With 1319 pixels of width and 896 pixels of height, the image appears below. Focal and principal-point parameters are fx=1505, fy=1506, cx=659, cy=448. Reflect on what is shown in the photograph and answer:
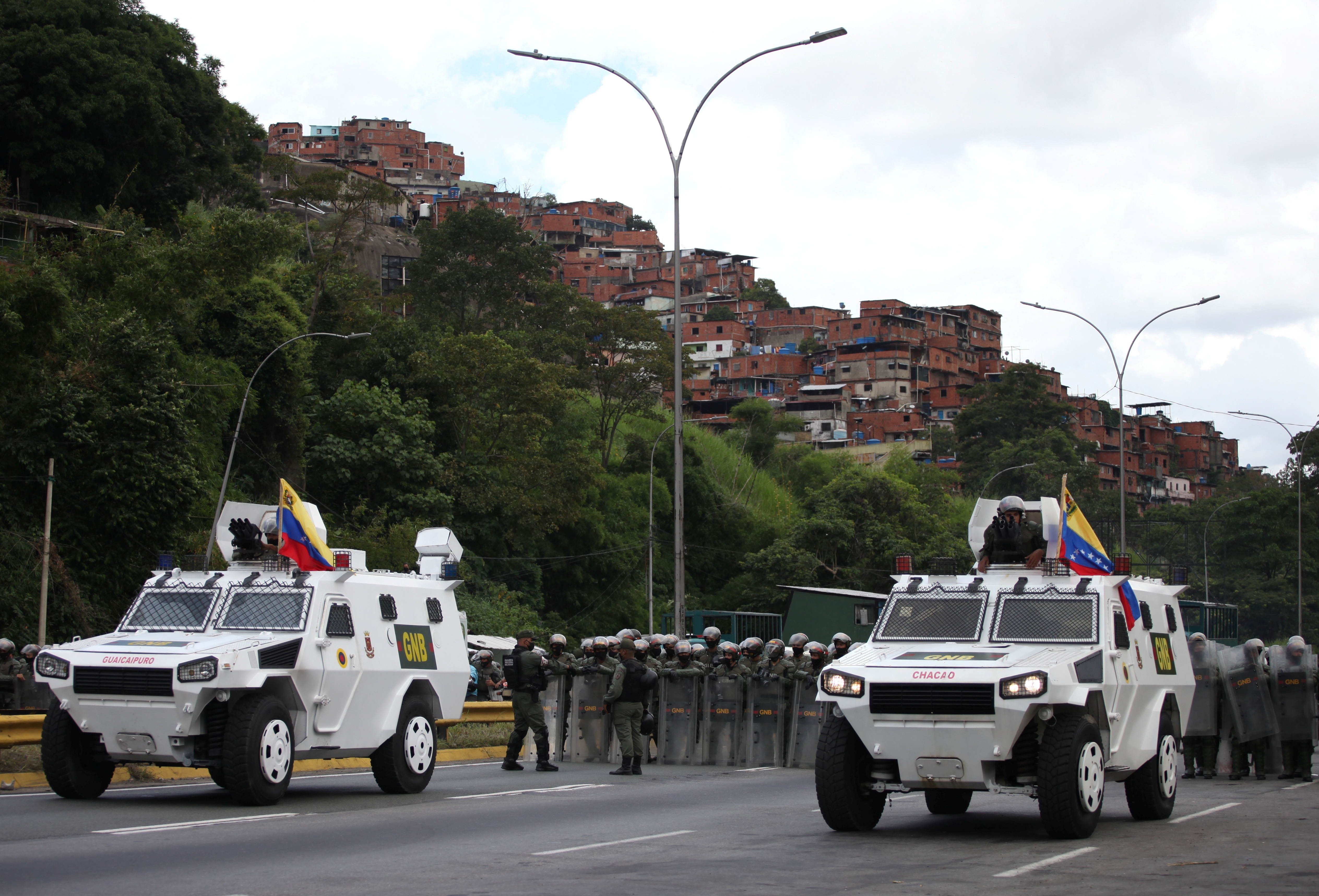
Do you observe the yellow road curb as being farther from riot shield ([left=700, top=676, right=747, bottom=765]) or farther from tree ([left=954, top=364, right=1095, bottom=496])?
tree ([left=954, top=364, right=1095, bottom=496])

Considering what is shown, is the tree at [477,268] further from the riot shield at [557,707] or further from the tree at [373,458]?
the riot shield at [557,707]

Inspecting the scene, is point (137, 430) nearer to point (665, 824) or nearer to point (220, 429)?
point (220, 429)

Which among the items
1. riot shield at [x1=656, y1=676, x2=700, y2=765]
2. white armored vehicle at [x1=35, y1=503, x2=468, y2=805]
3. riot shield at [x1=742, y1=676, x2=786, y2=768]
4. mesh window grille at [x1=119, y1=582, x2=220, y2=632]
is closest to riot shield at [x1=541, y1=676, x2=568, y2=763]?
riot shield at [x1=656, y1=676, x2=700, y2=765]

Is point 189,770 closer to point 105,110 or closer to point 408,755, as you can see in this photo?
point 408,755

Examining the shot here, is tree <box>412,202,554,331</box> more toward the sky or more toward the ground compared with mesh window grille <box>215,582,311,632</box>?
more toward the sky

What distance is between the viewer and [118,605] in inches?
1494

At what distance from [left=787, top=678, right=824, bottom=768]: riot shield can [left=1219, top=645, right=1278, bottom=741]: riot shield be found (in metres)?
5.28

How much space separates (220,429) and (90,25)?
15.2 m

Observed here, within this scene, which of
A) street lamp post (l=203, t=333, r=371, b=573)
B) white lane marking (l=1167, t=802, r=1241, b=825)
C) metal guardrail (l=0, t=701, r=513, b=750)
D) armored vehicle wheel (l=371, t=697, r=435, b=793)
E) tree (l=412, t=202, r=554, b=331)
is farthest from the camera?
tree (l=412, t=202, r=554, b=331)

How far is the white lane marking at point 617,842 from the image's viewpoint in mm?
11008

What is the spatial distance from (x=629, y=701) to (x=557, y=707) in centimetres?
297

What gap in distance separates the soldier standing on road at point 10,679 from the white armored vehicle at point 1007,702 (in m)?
13.8

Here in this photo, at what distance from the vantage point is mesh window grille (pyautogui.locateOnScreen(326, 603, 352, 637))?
14.9 m

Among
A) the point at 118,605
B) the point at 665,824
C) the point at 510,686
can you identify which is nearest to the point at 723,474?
the point at 118,605
